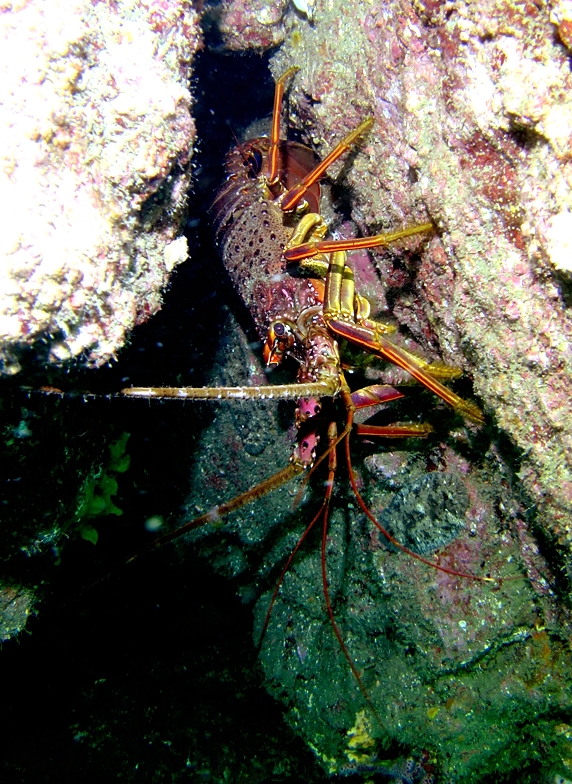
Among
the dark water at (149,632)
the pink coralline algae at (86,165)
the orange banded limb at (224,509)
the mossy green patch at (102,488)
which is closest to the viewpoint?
the pink coralline algae at (86,165)

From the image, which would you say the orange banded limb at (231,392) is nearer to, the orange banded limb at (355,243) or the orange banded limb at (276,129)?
the orange banded limb at (355,243)

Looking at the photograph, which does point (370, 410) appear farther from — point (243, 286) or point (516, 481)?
point (243, 286)

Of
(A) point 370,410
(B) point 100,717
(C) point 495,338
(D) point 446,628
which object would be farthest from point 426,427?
(B) point 100,717

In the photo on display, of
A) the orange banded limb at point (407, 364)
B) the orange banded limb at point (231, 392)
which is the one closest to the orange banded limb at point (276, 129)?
the orange banded limb at point (407, 364)

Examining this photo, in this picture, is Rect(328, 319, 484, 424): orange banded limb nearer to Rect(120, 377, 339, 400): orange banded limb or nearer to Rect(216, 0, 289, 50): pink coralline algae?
Rect(120, 377, 339, 400): orange banded limb

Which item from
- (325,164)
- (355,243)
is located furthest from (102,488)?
(325,164)

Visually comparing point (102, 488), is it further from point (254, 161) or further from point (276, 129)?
point (254, 161)
